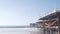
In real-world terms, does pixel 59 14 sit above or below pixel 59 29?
above

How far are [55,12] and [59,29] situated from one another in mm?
1461

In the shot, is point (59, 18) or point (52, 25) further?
point (52, 25)

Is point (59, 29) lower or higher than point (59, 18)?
lower

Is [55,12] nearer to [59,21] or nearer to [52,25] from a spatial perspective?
[59,21]

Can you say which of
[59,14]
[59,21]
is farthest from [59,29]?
[59,14]

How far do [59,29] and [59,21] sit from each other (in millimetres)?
646

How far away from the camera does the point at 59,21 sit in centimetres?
1169

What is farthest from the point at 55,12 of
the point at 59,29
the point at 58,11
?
the point at 59,29

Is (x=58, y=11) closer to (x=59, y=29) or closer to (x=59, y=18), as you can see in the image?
(x=59, y=18)

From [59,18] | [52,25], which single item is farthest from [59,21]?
[52,25]

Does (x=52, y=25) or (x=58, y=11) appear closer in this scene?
(x=58, y=11)

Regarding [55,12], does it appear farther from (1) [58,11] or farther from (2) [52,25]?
(2) [52,25]

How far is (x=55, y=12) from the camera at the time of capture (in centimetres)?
1202

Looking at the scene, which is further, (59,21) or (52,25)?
(52,25)
